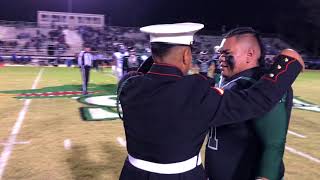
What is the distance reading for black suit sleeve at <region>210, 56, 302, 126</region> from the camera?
1.92m

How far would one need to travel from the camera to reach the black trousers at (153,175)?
202 cm

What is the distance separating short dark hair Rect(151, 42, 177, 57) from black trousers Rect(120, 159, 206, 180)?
23.0 inches

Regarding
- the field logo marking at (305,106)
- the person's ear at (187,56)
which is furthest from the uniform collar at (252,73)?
the field logo marking at (305,106)

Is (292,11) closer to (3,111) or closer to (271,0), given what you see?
(271,0)

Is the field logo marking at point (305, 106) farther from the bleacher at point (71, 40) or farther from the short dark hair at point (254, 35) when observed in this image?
the bleacher at point (71, 40)

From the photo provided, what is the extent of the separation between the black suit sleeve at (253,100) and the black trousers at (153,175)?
29 cm

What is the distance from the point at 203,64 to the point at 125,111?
1368cm

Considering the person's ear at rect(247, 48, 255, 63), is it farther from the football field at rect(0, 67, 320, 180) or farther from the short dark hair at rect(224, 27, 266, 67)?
the football field at rect(0, 67, 320, 180)

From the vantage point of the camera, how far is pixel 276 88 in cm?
194

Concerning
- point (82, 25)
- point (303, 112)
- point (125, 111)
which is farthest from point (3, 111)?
point (82, 25)

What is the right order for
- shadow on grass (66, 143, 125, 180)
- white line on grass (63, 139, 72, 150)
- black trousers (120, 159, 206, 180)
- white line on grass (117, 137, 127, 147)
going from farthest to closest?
white line on grass (117, 137, 127, 147)
white line on grass (63, 139, 72, 150)
shadow on grass (66, 143, 125, 180)
black trousers (120, 159, 206, 180)

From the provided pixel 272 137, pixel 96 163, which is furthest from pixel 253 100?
pixel 96 163

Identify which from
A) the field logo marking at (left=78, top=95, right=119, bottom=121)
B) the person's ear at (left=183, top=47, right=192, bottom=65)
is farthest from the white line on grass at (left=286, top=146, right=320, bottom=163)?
the person's ear at (left=183, top=47, right=192, bottom=65)

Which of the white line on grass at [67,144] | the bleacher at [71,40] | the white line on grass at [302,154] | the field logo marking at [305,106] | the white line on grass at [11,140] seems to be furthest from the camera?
the bleacher at [71,40]
